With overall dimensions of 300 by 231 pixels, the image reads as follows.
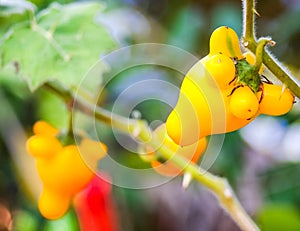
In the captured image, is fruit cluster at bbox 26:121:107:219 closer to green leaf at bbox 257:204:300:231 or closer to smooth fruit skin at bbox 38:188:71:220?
smooth fruit skin at bbox 38:188:71:220

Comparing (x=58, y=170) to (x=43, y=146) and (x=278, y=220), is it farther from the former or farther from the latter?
(x=278, y=220)

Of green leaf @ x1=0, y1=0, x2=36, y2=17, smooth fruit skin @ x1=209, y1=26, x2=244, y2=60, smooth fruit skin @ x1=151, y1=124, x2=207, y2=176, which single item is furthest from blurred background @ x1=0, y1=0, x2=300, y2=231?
smooth fruit skin @ x1=209, y1=26, x2=244, y2=60

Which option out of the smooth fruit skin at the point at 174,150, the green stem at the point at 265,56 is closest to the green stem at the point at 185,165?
the smooth fruit skin at the point at 174,150

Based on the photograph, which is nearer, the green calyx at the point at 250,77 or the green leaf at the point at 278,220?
the green calyx at the point at 250,77

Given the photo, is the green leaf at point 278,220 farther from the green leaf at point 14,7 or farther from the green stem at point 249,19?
the green stem at point 249,19

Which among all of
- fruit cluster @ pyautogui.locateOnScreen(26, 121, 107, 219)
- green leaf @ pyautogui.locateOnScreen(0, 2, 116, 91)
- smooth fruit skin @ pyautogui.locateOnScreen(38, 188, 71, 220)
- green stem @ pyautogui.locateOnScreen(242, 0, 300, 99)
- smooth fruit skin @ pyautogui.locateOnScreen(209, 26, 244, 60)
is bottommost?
smooth fruit skin @ pyautogui.locateOnScreen(38, 188, 71, 220)

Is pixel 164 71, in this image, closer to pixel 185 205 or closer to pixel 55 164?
pixel 185 205

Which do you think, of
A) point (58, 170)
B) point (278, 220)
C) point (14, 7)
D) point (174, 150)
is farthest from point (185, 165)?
point (278, 220)
